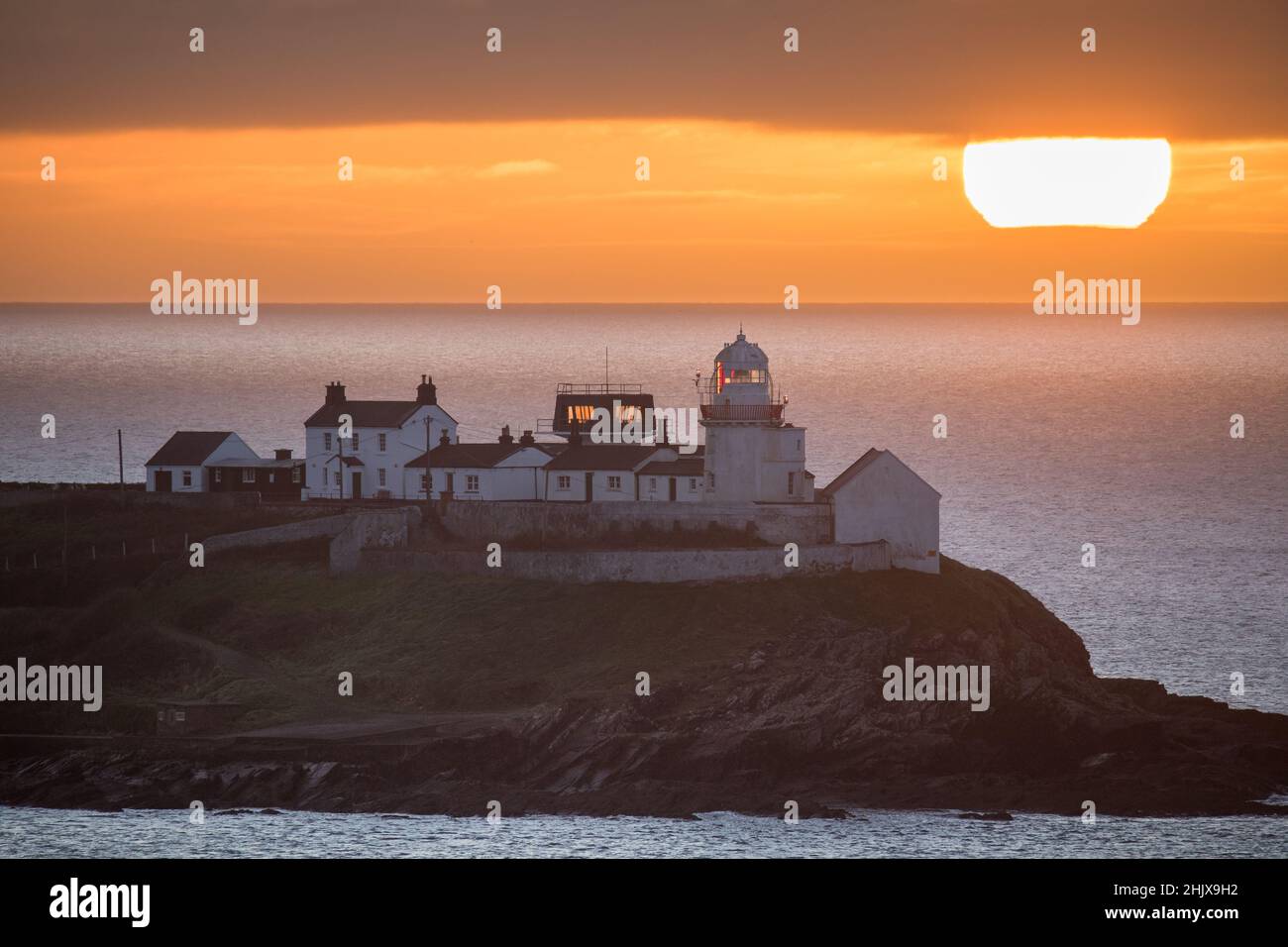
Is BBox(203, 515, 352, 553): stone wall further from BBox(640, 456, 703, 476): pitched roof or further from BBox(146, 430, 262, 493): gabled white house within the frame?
BBox(640, 456, 703, 476): pitched roof

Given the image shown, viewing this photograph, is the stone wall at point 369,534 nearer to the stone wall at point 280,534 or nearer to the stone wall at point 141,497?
the stone wall at point 280,534

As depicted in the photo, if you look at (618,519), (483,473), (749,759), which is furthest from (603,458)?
(749,759)

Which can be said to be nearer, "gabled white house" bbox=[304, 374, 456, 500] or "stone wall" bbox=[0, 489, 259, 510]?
"stone wall" bbox=[0, 489, 259, 510]

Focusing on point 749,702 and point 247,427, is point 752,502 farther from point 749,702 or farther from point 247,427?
point 247,427

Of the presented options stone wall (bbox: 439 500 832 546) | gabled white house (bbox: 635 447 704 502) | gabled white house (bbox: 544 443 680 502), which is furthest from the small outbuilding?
gabled white house (bbox: 635 447 704 502)

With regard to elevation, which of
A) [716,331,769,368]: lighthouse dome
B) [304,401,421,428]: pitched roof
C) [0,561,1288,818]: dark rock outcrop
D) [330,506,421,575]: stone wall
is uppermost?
[716,331,769,368]: lighthouse dome

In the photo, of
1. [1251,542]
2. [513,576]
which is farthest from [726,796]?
[1251,542]
